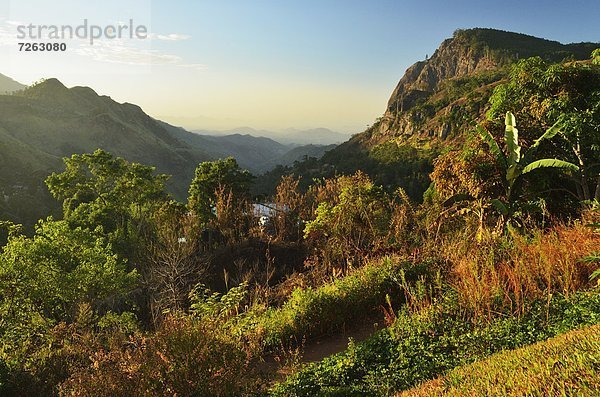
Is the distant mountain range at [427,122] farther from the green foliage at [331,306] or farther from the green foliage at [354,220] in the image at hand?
the green foliage at [331,306]

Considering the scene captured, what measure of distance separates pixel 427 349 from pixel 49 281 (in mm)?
10878

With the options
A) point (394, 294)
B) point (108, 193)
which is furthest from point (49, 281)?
point (108, 193)

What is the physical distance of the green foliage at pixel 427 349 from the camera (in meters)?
3.80

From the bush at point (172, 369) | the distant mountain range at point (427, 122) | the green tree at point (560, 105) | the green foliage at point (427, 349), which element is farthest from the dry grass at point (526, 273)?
the distant mountain range at point (427, 122)

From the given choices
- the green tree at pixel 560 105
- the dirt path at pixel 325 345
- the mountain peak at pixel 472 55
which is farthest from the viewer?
the mountain peak at pixel 472 55

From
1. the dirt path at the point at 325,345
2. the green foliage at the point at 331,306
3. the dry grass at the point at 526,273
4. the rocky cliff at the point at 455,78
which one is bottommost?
the dirt path at the point at 325,345

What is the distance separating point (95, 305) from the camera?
12.6 meters

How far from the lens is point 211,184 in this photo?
25688mm

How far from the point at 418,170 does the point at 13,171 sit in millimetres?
69595

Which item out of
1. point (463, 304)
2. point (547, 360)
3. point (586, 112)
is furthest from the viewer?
point (586, 112)

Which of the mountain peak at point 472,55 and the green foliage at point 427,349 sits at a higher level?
the mountain peak at point 472,55

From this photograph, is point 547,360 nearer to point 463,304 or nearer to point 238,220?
point 463,304

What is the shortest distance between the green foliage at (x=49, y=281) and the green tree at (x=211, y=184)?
1231 cm

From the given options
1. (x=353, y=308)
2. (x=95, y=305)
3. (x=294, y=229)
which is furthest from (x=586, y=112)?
(x=95, y=305)
